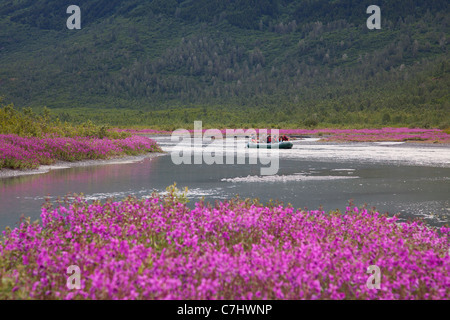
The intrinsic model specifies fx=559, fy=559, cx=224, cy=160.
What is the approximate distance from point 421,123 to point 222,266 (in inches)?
4075

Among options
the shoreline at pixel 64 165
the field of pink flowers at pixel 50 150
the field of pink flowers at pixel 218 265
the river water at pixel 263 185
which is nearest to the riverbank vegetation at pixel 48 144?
the field of pink flowers at pixel 50 150

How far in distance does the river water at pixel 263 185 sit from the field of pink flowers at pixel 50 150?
2137 mm

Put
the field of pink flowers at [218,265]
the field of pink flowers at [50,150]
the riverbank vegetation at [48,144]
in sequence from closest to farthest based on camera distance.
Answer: the field of pink flowers at [218,265] < the field of pink flowers at [50,150] < the riverbank vegetation at [48,144]

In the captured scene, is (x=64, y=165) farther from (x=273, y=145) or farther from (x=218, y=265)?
(x=273, y=145)

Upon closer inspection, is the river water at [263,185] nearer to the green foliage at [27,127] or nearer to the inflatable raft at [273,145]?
the green foliage at [27,127]

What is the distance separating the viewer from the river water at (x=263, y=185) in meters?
16.4

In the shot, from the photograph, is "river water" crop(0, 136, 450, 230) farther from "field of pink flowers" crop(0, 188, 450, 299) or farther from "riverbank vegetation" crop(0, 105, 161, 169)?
"field of pink flowers" crop(0, 188, 450, 299)

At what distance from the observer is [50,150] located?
32.9 meters

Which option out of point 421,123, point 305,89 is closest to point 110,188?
point 421,123

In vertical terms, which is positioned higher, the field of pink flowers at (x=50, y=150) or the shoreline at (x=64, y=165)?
the field of pink flowers at (x=50, y=150)

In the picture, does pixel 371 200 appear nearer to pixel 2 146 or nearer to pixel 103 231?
pixel 103 231

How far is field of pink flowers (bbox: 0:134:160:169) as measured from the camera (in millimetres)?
27516

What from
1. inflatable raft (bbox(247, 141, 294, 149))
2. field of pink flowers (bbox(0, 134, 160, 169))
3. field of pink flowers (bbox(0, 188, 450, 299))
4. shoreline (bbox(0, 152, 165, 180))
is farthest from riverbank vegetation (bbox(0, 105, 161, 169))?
field of pink flowers (bbox(0, 188, 450, 299))
